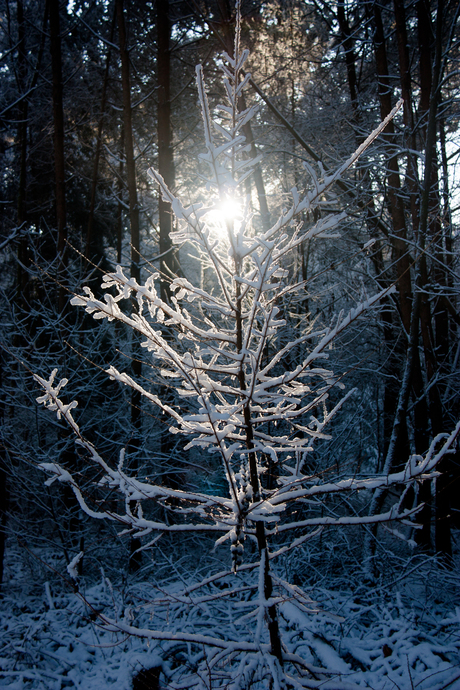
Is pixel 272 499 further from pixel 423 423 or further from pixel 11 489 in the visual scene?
pixel 11 489

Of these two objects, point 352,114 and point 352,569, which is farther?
point 352,114

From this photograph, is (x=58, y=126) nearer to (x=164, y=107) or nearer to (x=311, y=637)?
(x=164, y=107)

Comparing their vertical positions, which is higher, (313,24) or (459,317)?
(313,24)

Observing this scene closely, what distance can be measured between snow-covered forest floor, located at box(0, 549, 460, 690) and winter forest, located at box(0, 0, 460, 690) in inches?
1.5

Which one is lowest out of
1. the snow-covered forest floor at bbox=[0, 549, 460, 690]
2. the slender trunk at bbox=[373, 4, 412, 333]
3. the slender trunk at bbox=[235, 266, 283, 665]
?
the snow-covered forest floor at bbox=[0, 549, 460, 690]

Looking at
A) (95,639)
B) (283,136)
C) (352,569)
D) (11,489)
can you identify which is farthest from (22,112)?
(352,569)

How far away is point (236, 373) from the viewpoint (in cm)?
216

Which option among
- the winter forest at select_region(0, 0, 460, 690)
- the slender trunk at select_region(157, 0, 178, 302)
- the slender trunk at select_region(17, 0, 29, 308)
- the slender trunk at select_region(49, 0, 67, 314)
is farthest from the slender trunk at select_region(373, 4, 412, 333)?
the slender trunk at select_region(17, 0, 29, 308)

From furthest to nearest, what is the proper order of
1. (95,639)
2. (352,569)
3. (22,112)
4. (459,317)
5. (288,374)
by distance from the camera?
(22,112) < (459,317) < (352,569) < (95,639) < (288,374)

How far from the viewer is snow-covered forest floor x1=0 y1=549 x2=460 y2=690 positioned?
12.1ft

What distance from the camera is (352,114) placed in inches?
298

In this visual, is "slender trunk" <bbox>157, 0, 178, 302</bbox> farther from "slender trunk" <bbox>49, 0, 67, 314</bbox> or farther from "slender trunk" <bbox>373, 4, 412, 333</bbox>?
"slender trunk" <bbox>373, 4, 412, 333</bbox>

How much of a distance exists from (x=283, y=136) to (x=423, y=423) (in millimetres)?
7533

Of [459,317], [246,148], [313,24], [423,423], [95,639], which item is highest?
[313,24]
